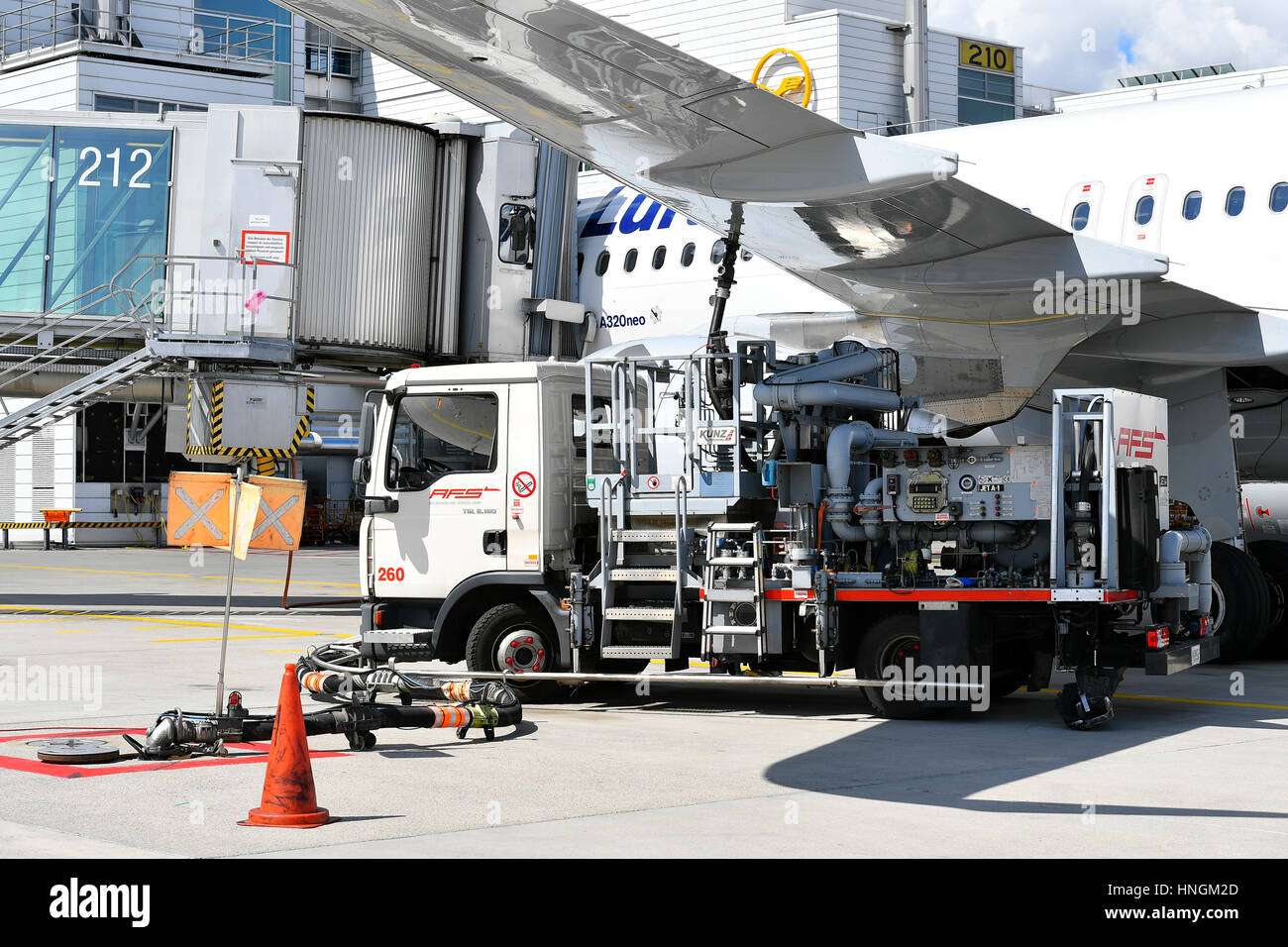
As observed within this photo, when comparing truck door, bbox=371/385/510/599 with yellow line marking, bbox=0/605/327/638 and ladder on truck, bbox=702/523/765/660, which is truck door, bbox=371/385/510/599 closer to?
ladder on truck, bbox=702/523/765/660

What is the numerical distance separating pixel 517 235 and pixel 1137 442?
482 inches

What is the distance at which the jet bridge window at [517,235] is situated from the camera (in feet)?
70.3

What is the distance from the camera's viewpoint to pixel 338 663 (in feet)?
41.4

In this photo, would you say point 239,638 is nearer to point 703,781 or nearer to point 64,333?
point 64,333

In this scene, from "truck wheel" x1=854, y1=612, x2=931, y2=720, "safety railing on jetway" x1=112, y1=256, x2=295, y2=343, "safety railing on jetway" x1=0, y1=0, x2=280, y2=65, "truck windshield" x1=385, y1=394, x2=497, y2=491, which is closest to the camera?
"truck wheel" x1=854, y1=612, x2=931, y2=720

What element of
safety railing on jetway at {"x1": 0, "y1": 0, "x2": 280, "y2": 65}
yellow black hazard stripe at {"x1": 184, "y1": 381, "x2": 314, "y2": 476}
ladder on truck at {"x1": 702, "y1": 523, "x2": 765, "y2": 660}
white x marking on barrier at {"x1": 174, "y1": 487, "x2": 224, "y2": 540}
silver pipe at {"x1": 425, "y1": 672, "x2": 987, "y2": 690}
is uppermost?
safety railing on jetway at {"x1": 0, "y1": 0, "x2": 280, "y2": 65}

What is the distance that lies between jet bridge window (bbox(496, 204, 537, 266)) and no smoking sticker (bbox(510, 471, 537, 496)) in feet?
31.5

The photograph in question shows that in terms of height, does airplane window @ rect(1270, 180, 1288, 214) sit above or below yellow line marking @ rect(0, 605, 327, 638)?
above

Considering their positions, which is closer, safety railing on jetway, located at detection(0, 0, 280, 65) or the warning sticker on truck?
the warning sticker on truck

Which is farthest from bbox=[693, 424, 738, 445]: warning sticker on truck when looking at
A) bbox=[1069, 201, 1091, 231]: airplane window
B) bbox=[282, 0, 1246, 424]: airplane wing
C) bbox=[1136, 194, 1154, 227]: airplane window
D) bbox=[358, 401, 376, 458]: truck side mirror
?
bbox=[1136, 194, 1154, 227]: airplane window

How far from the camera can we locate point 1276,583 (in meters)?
15.5

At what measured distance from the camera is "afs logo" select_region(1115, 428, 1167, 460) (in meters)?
10.8
